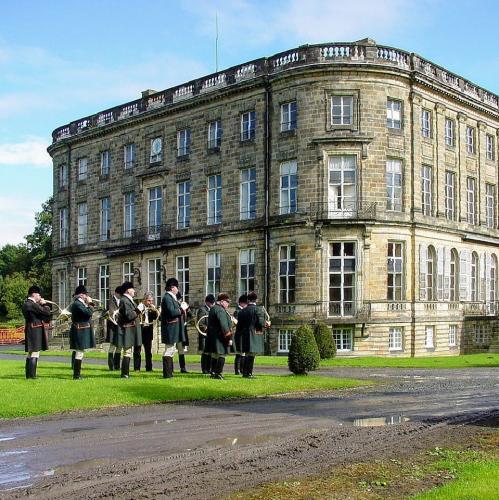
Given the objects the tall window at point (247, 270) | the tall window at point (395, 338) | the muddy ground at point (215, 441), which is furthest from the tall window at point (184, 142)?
the muddy ground at point (215, 441)

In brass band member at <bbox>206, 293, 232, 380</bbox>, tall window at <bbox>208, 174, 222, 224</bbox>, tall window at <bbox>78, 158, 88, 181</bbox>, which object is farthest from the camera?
tall window at <bbox>78, 158, 88, 181</bbox>

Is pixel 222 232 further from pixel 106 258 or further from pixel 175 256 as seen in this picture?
pixel 106 258

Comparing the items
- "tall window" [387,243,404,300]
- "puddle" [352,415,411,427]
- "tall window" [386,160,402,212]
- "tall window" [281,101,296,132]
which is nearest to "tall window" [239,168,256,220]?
"tall window" [281,101,296,132]

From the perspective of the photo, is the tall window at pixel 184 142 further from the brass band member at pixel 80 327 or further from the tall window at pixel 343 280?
the brass band member at pixel 80 327

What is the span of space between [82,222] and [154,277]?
31.2 feet

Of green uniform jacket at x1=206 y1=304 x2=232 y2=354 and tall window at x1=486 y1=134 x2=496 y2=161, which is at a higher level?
tall window at x1=486 y1=134 x2=496 y2=161

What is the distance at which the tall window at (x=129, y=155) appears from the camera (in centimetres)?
5072

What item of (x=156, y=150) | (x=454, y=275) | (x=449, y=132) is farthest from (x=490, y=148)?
(x=156, y=150)

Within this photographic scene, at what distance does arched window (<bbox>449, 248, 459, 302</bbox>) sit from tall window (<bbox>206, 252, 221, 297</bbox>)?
12.4 metres

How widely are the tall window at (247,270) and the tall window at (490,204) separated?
48.9ft

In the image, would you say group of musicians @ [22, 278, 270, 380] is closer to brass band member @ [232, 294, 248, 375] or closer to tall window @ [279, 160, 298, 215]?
brass band member @ [232, 294, 248, 375]

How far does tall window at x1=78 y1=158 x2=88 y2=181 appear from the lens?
5509 cm

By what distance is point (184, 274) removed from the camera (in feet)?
152

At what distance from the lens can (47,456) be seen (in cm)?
1021
